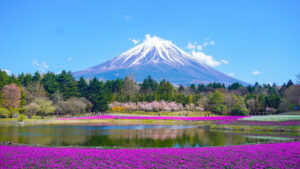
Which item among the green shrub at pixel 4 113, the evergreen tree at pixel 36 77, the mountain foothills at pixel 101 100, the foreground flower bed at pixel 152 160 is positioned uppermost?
the evergreen tree at pixel 36 77

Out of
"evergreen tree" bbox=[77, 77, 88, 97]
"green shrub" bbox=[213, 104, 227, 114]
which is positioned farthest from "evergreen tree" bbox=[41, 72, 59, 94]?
"green shrub" bbox=[213, 104, 227, 114]

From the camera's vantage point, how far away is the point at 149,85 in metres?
121

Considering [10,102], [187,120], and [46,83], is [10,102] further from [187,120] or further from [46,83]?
[187,120]

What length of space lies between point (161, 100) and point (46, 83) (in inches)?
1563

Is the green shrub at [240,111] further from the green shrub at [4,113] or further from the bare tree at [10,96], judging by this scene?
the green shrub at [4,113]

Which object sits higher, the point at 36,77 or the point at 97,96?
the point at 36,77

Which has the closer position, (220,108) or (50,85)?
(50,85)

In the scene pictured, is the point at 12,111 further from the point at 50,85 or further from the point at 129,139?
the point at 129,139

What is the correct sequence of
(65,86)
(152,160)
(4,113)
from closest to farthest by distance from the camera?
(152,160)
(4,113)
(65,86)

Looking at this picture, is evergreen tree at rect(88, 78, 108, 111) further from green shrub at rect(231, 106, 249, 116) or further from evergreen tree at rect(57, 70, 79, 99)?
green shrub at rect(231, 106, 249, 116)

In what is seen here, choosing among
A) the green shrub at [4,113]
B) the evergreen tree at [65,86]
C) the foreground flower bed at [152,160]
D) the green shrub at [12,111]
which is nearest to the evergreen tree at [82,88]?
the evergreen tree at [65,86]

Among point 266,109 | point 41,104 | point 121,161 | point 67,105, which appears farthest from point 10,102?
point 266,109

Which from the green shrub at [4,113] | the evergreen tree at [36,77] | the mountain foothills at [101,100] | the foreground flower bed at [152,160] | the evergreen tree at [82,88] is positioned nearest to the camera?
the foreground flower bed at [152,160]

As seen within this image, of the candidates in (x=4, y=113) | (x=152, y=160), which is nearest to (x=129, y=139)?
(x=152, y=160)
